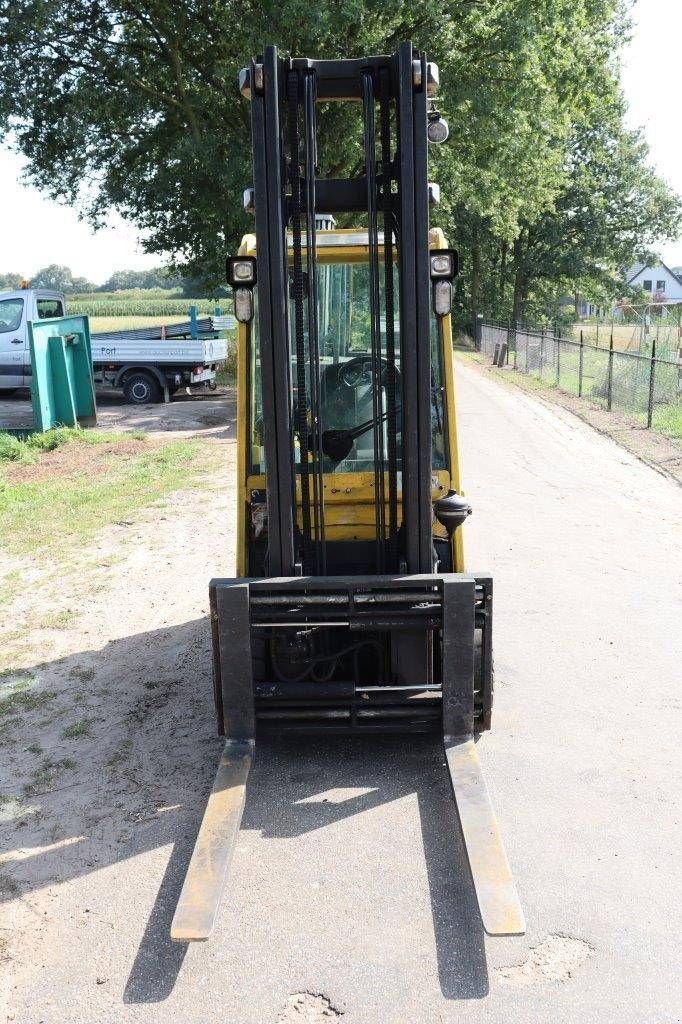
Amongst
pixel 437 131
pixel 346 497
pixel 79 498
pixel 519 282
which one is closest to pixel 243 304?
pixel 346 497

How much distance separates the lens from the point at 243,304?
5012mm

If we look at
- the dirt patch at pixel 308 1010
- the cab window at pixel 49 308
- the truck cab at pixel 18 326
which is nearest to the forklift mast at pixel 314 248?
the dirt patch at pixel 308 1010

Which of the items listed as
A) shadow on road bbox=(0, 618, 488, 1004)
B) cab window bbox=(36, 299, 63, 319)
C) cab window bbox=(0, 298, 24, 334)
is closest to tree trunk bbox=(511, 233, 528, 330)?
cab window bbox=(36, 299, 63, 319)

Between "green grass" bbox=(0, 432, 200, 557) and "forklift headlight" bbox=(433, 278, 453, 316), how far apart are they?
5779 millimetres

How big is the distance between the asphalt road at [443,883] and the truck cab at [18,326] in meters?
16.2

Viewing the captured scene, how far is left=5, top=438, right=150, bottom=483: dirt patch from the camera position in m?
13.5

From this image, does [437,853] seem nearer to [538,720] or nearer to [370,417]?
[538,720]

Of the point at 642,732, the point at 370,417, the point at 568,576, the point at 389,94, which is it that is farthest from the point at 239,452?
the point at 568,576

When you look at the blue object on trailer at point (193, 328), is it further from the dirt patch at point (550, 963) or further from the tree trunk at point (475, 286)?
the dirt patch at point (550, 963)

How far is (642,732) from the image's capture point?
215 inches

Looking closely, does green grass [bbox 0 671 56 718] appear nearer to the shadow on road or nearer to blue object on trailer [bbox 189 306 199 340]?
→ the shadow on road

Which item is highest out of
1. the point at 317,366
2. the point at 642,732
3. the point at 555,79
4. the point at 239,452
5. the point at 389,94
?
the point at 555,79

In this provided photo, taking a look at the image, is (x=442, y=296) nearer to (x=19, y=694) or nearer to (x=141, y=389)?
(x=19, y=694)

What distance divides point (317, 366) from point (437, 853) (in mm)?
2430
